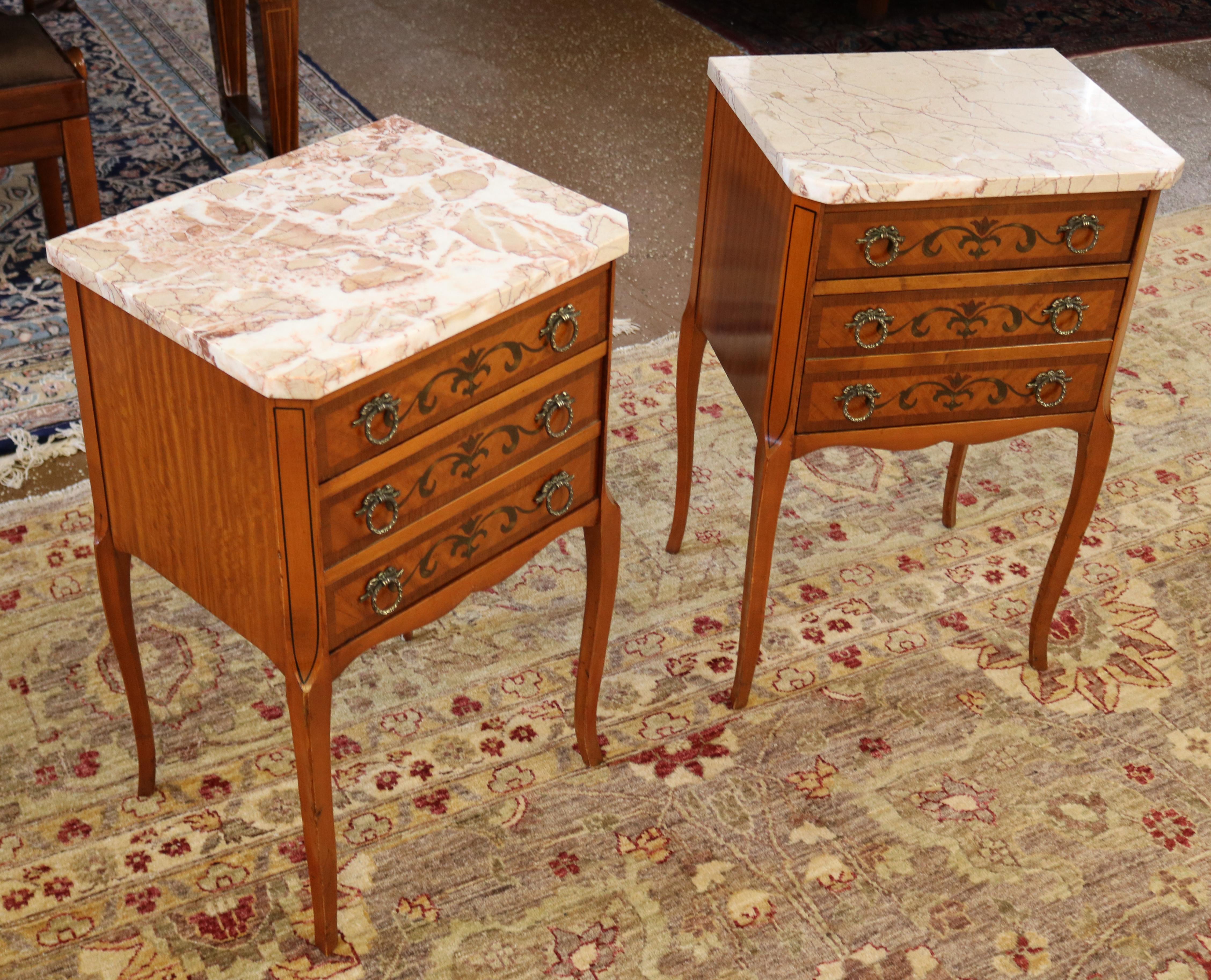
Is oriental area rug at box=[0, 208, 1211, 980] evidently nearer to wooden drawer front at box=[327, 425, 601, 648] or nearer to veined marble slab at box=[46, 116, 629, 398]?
wooden drawer front at box=[327, 425, 601, 648]

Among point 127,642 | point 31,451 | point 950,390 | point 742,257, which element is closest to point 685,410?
point 742,257

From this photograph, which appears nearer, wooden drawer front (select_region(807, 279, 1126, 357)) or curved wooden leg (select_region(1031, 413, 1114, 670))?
wooden drawer front (select_region(807, 279, 1126, 357))

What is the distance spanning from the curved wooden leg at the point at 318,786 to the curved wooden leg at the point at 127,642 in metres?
0.30

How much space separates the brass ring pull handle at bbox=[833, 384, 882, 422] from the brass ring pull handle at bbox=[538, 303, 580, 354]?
44cm

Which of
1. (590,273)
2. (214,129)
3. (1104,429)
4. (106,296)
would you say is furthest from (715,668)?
(214,129)

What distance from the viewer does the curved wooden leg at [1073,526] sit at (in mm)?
1925

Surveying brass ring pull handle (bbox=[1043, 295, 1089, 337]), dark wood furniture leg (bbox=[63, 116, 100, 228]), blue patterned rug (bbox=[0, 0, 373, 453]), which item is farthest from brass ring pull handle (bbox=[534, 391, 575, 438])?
dark wood furniture leg (bbox=[63, 116, 100, 228])

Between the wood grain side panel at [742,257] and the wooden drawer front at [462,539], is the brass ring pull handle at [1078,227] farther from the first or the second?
the wooden drawer front at [462,539]

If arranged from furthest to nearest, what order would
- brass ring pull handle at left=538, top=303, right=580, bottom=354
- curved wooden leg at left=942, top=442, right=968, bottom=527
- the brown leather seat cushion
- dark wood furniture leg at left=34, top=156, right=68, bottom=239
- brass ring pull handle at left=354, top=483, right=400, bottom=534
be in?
dark wood furniture leg at left=34, top=156, right=68, bottom=239 → the brown leather seat cushion → curved wooden leg at left=942, top=442, right=968, bottom=527 → brass ring pull handle at left=538, top=303, right=580, bottom=354 → brass ring pull handle at left=354, top=483, right=400, bottom=534

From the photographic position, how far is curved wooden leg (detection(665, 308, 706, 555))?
7.20ft

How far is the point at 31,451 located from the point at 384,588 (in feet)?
4.45

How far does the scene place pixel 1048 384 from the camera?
1.85 m

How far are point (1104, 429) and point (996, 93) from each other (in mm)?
521

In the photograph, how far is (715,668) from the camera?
215cm
